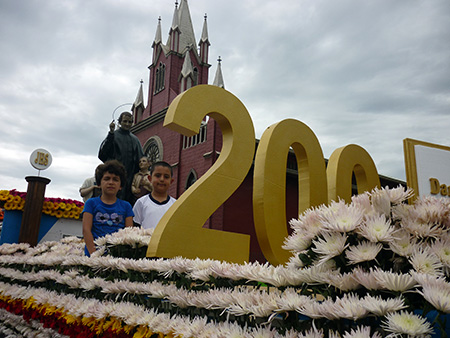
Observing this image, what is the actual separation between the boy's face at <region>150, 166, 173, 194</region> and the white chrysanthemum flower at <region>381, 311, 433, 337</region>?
10.5 feet

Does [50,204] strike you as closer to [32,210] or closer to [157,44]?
[32,210]

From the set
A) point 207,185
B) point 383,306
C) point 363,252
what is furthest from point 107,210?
point 383,306

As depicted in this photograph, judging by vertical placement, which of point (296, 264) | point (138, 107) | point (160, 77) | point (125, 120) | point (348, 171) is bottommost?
point (296, 264)

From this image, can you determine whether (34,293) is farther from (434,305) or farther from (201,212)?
→ (434,305)

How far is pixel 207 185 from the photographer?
3.42 meters

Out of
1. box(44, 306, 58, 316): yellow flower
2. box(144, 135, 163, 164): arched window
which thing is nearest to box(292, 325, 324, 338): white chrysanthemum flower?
box(44, 306, 58, 316): yellow flower

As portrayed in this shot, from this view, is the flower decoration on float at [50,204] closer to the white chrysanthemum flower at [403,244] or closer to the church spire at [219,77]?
the white chrysanthemum flower at [403,244]

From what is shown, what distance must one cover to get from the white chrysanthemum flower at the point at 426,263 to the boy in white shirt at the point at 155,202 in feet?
9.93

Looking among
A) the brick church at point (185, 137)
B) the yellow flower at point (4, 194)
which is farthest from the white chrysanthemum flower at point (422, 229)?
the brick church at point (185, 137)

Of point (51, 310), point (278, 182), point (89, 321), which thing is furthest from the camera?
point (278, 182)

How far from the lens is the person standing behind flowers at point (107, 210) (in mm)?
3854

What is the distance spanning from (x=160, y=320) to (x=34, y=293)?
2176 millimetres

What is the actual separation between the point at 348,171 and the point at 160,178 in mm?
2363

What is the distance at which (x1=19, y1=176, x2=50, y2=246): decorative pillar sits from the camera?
22.6 ft
